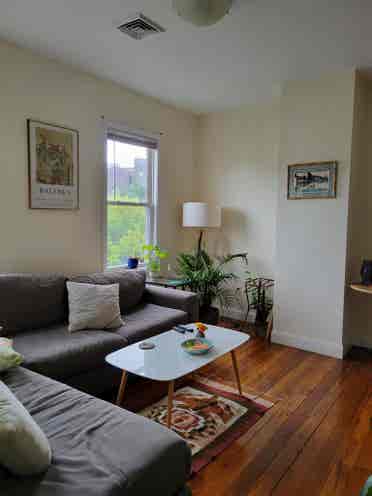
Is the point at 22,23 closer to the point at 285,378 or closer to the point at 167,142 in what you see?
the point at 167,142

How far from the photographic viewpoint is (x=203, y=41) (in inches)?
102

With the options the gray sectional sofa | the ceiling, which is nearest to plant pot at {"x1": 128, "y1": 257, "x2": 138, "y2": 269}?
the gray sectional sofa

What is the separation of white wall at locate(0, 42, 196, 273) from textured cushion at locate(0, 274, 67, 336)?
30 cm

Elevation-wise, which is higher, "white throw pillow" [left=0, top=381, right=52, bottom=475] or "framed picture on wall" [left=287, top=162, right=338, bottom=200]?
"framed picture on wall" [left=287, top=162, right=338, bottom=200]

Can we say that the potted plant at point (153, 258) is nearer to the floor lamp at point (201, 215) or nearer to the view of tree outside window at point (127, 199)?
the view of tree outside window at point (127, 199)

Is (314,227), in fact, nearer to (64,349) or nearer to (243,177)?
(243,177)

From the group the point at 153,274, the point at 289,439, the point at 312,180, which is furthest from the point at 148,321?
the point at 312,180

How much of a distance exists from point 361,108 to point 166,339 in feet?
9.14

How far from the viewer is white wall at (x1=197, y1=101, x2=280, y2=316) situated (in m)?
4.07

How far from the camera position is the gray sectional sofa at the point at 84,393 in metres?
1.18

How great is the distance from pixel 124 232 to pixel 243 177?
1.62 metres

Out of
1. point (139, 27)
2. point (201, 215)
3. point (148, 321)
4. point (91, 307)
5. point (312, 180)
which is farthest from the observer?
point (201, 215)

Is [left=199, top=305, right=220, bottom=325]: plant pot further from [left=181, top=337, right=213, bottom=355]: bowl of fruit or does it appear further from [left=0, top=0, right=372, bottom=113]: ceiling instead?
→ [left=0, top=0, right=372, bottom=113]: ceiling

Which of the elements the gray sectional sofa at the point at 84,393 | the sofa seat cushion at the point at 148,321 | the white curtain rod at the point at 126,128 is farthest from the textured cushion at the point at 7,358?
the white curtain rod at the point at 126,128
